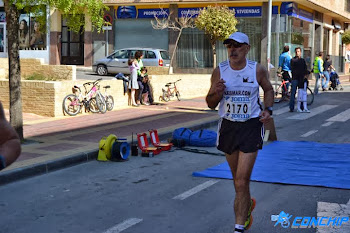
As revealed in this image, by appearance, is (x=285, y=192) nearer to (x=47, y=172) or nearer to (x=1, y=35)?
(x=47, y=172)

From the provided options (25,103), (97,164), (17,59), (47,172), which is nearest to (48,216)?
(47,172)

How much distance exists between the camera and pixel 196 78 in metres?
24.6

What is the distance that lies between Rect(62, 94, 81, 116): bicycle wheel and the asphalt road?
240 inches

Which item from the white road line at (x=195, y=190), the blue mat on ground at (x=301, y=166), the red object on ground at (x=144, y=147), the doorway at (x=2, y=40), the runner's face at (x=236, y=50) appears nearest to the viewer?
the runner's face at (x=236, y=50)

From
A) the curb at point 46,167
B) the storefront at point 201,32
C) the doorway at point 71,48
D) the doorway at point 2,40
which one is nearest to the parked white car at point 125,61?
the storefront at point 201,32

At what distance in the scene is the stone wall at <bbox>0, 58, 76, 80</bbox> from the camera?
1938 centimetres

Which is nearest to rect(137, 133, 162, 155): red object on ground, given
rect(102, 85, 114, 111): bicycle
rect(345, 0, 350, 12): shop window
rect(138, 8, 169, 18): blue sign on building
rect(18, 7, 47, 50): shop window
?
rect(102, 85, 114, 111): bicycle

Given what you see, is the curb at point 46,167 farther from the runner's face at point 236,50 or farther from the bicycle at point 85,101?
the bicycle at point 85,101

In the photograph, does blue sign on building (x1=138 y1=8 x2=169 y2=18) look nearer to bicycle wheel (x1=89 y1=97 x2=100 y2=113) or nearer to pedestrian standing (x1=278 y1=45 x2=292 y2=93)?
pedestrian standing (x1=278 y1=45 x2=292 y2=93)

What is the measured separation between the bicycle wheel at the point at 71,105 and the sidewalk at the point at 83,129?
22 cm

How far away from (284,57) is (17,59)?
11427mm

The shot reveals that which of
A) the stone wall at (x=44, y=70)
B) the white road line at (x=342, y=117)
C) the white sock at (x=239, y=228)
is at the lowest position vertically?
the white sock at (x=239, y=228)

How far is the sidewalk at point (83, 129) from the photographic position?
896cm

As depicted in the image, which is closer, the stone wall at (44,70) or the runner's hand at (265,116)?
the runner's hand at (265,116)
